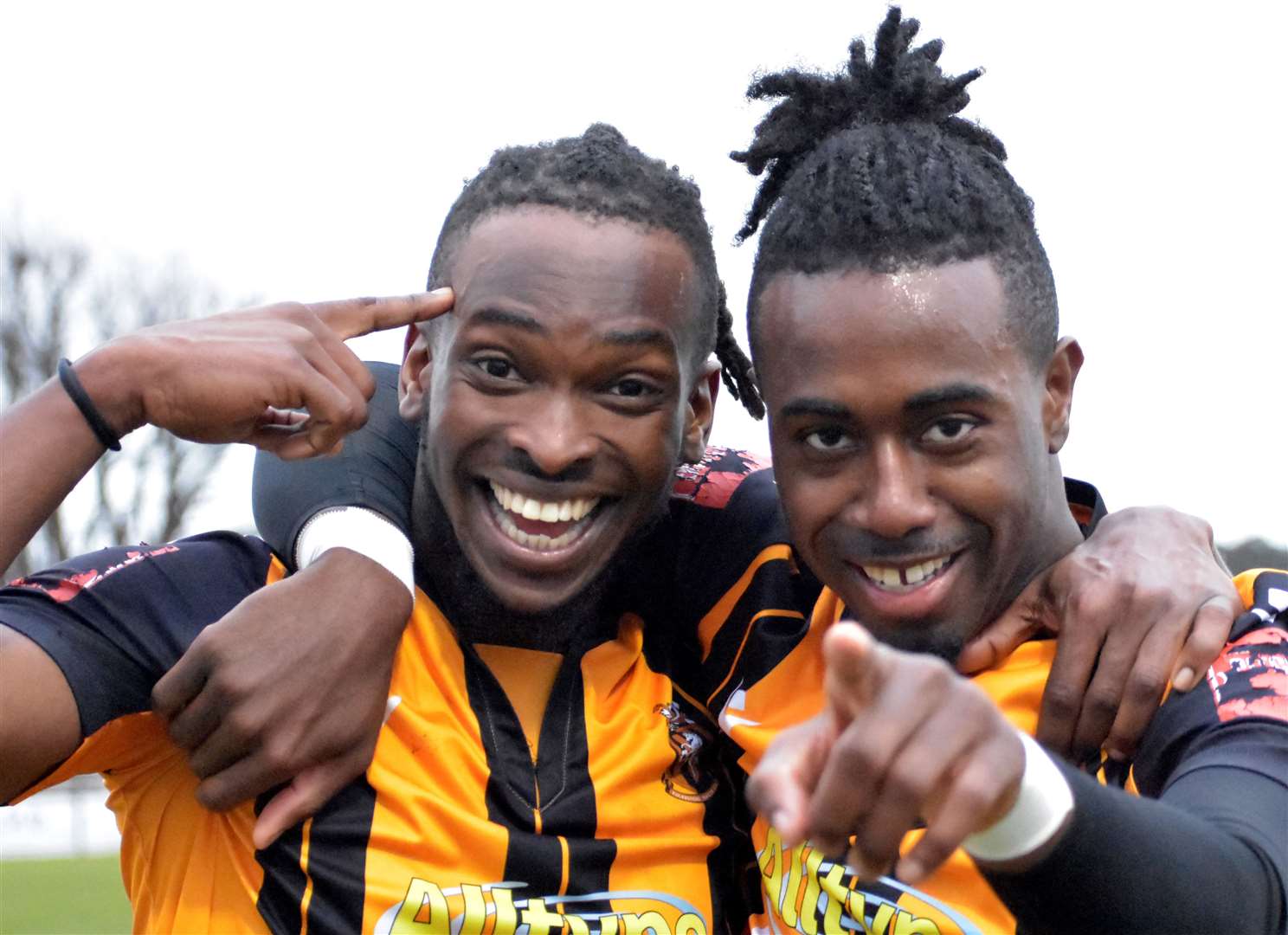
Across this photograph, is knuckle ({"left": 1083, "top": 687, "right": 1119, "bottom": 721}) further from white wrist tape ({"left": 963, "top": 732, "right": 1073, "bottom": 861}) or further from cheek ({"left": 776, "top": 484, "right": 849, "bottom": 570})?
white wrist tape ({"left": 963, "top": 732, "right": 1073, "bottom": 861})

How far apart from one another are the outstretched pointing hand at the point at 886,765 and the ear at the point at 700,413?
1.62 metres

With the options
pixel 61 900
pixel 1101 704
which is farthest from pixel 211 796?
pixel 61 900

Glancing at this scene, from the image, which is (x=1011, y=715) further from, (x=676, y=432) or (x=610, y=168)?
(x=610, y=168)

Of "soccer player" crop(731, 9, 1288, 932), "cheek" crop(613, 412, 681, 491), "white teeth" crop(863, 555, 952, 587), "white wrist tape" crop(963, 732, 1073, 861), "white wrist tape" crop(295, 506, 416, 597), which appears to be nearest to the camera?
"white wrist tape" crop(963, 732, 1073, 861)

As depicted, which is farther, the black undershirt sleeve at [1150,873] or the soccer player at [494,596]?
the soccer player at [494,596]

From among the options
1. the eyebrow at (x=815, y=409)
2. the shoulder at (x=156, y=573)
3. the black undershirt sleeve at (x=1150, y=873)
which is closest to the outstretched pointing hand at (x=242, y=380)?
the shoulder at (x=156, y=573)

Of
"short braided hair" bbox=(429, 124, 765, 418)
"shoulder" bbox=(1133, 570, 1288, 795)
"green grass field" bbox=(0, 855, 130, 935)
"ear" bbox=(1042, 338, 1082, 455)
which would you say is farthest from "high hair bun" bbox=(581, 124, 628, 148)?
"green grass field" bbox=(0, 855, 130, 935)

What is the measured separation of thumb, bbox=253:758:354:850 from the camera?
2.42 m

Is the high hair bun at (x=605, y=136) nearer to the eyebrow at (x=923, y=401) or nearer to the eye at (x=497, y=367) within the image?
the eye at (x=497, y=367)

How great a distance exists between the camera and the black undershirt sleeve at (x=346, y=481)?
2.81 metres

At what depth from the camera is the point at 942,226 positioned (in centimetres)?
257

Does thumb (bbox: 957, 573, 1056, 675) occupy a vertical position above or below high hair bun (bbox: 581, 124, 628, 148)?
below

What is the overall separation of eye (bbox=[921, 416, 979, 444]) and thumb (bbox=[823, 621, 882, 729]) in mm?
1084

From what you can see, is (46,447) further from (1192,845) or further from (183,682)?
(1192,845)
